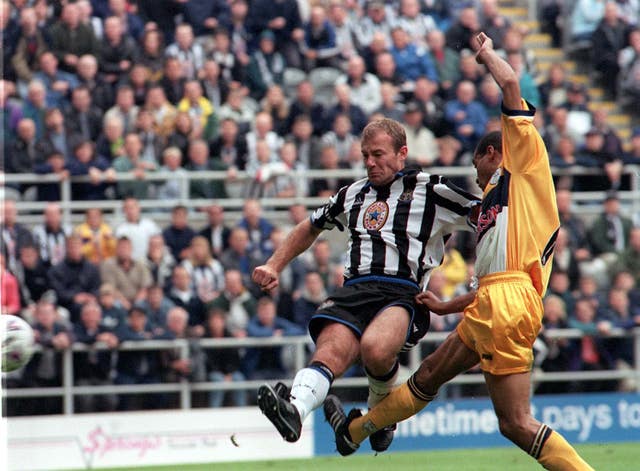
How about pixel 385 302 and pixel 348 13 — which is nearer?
pixel 385 302

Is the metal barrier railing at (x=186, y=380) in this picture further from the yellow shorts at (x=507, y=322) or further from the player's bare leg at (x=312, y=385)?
the yellow shorts at (x=507, y=322)

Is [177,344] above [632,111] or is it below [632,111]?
below

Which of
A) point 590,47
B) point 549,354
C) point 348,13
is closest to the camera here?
point 549,354

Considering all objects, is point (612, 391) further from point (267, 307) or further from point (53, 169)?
point (53, 169)

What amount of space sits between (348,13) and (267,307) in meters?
5.11

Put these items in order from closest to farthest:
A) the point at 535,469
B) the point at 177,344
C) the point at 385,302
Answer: the point at 385,302
the point at 535,469
the point at 177,344

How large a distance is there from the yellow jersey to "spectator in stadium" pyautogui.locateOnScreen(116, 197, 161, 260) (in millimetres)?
7576

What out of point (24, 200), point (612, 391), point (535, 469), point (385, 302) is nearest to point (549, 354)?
point (612, 391)

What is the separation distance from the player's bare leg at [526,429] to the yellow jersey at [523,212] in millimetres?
582

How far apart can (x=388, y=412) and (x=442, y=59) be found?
393 inches

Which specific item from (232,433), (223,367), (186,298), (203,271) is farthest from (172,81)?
(232,433)

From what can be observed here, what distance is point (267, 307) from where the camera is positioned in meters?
14.5

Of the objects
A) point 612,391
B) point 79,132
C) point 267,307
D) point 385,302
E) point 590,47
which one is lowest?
A: point 612,391

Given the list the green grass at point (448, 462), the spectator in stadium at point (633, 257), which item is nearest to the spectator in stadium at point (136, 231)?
the green grass at point (448, 462)
